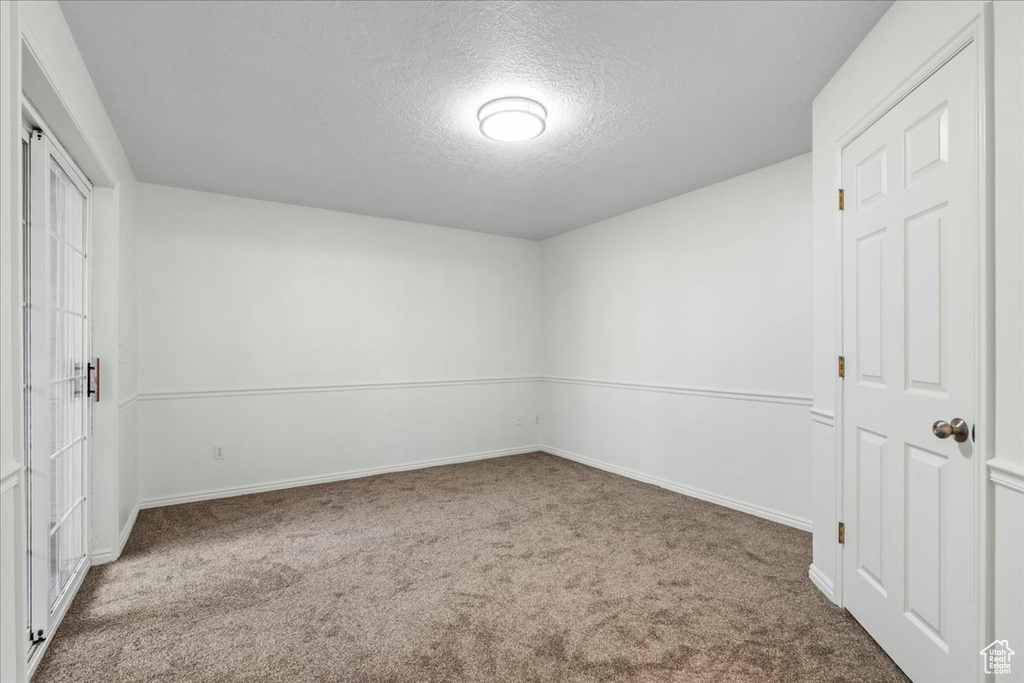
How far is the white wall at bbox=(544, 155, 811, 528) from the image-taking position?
341 centimetres

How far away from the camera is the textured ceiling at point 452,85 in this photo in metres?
1.93

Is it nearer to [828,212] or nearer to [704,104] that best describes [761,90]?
[704,104]

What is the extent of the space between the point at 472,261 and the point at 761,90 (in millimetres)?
3439

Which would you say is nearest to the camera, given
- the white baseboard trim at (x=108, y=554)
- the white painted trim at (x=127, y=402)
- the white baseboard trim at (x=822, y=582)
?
the white baseboard trim at (x=822, y=582)

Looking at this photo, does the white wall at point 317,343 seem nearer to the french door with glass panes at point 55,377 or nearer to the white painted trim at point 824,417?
the french door with glass panes at point 55,377

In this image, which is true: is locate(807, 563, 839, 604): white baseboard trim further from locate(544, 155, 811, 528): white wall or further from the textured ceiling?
the textured ceiling

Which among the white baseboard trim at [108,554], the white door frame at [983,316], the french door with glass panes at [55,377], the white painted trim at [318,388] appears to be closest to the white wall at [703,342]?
the white painted trim at [318,388]

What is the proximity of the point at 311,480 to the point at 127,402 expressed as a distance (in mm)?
1619

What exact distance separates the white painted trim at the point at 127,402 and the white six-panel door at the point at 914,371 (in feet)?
13.1

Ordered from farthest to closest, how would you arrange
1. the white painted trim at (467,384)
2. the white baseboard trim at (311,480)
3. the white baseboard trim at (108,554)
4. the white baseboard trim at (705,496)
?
the white baseboard trim at (311,480) → the white painted trim at (467,384) → the white baseboard trim at (705,496) → the white baseboard trim at (108,554)

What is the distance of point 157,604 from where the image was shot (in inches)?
93.4

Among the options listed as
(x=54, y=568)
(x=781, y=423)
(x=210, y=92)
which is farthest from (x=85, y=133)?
(x=781, y=423)

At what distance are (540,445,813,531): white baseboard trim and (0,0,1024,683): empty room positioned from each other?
30mm

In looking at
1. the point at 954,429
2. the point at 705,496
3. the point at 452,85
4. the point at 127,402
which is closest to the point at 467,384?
the point at 705,496
